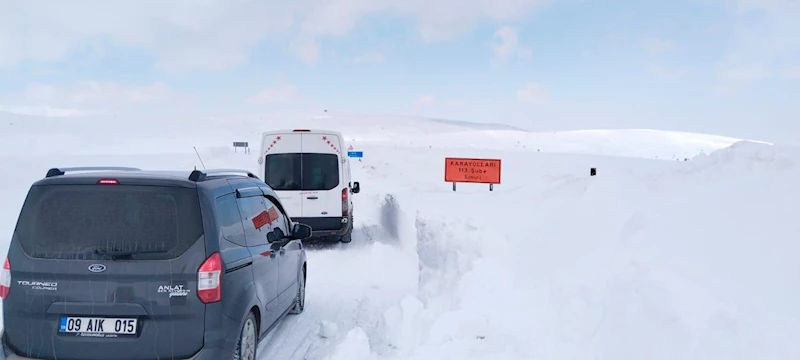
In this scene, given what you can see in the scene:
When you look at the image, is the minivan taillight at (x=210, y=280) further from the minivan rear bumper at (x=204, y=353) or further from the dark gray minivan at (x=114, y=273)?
the minivan rear bumper at (x=204, y=353)

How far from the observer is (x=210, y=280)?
404 cm

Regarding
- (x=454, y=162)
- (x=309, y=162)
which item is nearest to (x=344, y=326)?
(x=309, y=162)

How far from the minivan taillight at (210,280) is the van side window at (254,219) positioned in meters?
0.82

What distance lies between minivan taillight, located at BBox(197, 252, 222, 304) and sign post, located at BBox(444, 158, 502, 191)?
15.3 meters

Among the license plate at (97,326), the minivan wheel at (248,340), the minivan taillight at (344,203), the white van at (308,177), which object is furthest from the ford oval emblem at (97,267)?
the minivan taillight at (344,203)

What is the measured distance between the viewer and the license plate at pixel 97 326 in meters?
3.91

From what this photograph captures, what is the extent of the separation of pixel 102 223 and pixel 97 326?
700 millimetres

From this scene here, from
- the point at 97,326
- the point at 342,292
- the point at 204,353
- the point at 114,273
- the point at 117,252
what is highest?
the point at 117,252

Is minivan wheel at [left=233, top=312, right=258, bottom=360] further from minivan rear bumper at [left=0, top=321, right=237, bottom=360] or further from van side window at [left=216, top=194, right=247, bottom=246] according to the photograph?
A: van side window at [left=216, top=194, right=247, bottom=246]

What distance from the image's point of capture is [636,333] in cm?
428

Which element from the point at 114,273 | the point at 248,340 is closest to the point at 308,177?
the point at 248,340

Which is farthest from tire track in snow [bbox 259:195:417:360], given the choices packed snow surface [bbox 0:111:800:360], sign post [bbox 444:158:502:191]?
sign post [bbox 444:158:502:191]

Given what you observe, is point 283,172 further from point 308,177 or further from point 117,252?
point 117,252

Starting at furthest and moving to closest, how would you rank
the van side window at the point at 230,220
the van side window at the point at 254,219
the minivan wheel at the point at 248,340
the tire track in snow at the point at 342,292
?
the tire track in snow at the point at 342,292 → the van side window at the point at 254,219 → the minivan wheel at the point at 248,340 → the van side window at the point at 230,220
